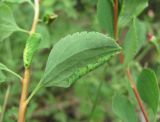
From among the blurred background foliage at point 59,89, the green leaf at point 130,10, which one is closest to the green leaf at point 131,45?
the green leaf at point 130,10

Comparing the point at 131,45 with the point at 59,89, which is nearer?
the point at 131,45

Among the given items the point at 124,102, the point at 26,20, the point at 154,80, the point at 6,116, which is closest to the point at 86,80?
the point at 26,20

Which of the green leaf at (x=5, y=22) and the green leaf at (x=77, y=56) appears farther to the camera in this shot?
the green leaf at (x=5, y=22)

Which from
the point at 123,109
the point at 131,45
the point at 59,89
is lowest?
the point at 59,89

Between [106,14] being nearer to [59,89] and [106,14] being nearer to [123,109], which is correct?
[123,109]

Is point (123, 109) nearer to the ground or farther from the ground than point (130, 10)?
nearer to the ground

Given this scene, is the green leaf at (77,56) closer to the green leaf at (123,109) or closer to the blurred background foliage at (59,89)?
the green leaf at (123,109)

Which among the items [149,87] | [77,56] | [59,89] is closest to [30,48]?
[77,56]
